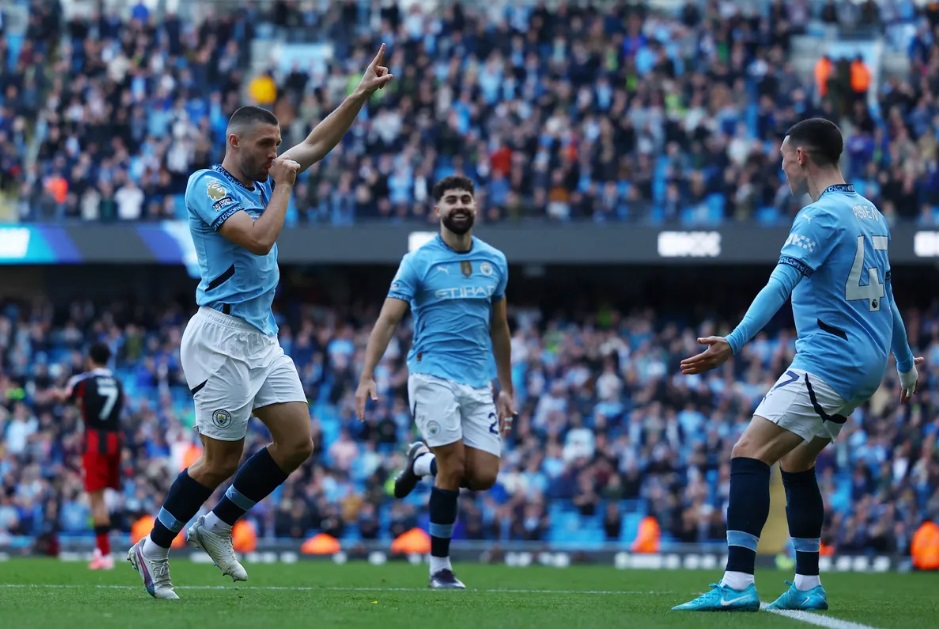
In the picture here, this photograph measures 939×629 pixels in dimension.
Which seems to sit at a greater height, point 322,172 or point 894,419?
point 322,172

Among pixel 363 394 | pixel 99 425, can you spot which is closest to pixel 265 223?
pixel 363 394

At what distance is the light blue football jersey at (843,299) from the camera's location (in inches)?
277

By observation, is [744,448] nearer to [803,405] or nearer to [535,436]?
[803,405]

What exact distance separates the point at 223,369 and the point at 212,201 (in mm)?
870

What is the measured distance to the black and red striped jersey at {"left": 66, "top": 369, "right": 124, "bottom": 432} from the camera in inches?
532

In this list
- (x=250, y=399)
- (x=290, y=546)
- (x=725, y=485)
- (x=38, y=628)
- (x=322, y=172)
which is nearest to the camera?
(x=38, y=628)

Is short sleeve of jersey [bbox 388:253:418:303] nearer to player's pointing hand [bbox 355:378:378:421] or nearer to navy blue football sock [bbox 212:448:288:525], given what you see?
player's pointing hand [bbox 355:378:378:421]

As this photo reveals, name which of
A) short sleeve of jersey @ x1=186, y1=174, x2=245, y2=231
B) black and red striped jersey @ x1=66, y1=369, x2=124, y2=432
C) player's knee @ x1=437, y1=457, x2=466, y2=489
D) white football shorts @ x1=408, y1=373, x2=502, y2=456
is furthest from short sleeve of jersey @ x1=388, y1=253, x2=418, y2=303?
black and red striped jersey @ x1=66, y1=369, x2=124, y2=432

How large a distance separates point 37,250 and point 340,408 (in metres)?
5.67

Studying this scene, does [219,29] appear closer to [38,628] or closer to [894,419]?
[894,419]

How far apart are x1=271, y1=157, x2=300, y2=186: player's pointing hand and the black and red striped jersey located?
7026mm

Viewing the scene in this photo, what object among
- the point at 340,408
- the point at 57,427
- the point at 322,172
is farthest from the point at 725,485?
the point at 57,427

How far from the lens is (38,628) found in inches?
230

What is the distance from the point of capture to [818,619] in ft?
22.0
